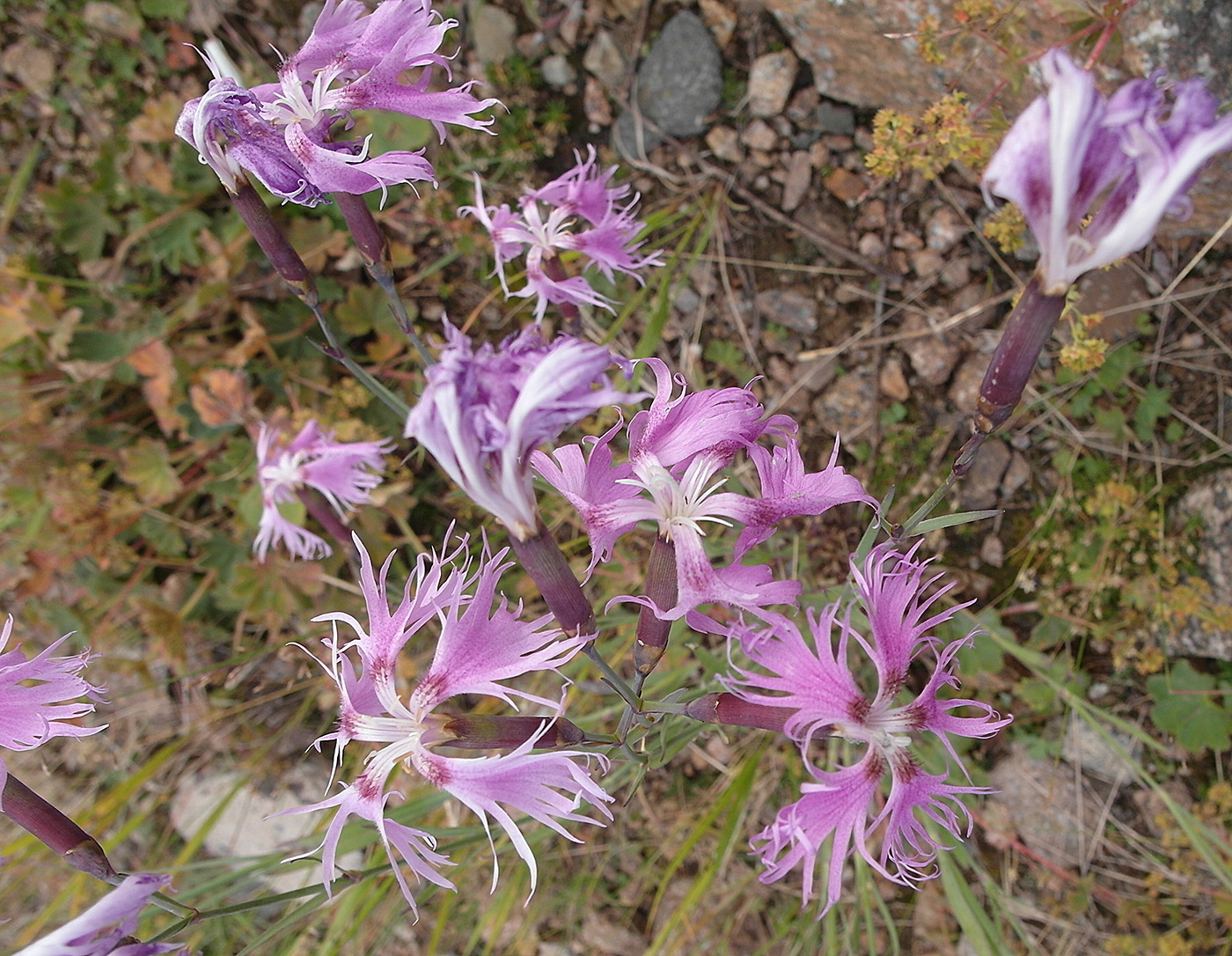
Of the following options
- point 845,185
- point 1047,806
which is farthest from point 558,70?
point 1047,806

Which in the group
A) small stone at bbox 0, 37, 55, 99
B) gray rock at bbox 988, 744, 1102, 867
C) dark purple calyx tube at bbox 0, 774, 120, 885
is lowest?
gray rock at bbox 988, 744, 1102, 867

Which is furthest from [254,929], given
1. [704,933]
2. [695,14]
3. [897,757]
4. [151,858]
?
[695,14]

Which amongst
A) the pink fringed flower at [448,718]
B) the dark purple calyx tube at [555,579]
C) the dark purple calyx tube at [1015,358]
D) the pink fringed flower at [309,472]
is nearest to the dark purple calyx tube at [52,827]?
the pink fringed flower at [448,718]

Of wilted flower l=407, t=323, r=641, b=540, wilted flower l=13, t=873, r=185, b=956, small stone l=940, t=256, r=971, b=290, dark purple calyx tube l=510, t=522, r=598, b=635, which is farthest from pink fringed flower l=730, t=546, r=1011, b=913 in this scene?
small stone l=940, t=256, r=971, b=290

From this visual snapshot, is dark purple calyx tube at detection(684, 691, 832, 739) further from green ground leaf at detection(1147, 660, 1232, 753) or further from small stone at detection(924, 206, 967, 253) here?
small stone at detection(924, 206, 967, 253)

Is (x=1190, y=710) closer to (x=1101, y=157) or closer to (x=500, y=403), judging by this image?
(x=1101, y=157)

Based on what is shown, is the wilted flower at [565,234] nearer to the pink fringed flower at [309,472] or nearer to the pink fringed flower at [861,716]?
the pink fringed flower at [309,472]

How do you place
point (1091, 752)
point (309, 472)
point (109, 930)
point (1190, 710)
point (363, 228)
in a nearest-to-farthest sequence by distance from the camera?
point (109, 930) → point (363, 228) → point (309, 472) → point (1190, 710) → point (1091, 752)
